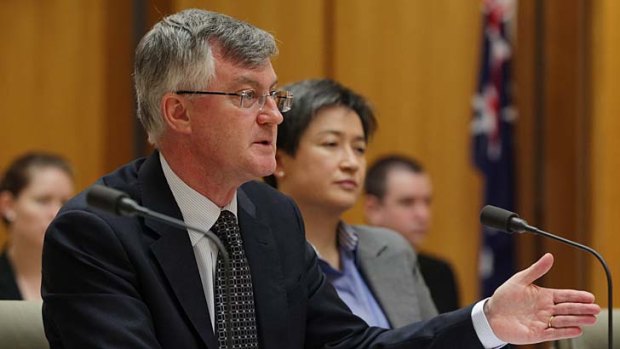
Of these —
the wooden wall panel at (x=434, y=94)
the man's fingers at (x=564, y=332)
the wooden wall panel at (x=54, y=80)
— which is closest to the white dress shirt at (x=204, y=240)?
the man's fingers at (x=564, y=332)

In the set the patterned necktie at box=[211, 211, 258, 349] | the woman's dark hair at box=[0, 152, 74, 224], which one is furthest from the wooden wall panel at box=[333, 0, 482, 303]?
the patterned necktie at box=[211, 211, 258, 349]

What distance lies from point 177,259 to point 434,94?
3.86 metres

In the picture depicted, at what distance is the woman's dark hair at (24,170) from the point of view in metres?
4.64

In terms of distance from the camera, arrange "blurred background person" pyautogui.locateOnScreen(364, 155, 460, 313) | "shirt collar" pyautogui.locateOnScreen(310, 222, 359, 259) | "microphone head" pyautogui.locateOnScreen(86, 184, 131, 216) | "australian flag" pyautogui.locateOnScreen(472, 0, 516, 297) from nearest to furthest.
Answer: "microphone head" pyautogui.locateOnScreen(86, 184, 131, 216) < "shirt collar" pyautogui.locateOnScreen(310, 222, 359, 259) < "blurred background person" pyautogui.locateOnScreen(364, 155, 460, 313) < "australian flag" pyautogui.locateOnScreen(472, 0, 516, 297)

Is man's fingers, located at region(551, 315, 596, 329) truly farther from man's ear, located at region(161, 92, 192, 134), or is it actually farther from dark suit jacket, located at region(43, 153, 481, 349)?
man's ear, located at region(161, 92, 192, 134)

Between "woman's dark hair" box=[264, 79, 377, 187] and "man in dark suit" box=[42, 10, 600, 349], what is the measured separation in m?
1.00

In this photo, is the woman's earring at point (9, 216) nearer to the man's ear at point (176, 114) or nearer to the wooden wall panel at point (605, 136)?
the man's ear at point (176, 114)

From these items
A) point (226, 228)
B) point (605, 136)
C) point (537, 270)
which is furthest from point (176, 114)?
point (605, 136)

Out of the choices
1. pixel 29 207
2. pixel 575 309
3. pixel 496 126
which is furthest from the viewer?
pixel 496 126

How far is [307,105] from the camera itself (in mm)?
3709

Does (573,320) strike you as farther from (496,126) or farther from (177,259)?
(496,126)

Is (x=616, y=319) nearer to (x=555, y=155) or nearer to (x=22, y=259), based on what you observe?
(x=22, y=259)

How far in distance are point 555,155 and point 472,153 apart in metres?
0.45

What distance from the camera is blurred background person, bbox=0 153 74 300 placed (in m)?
4.44
